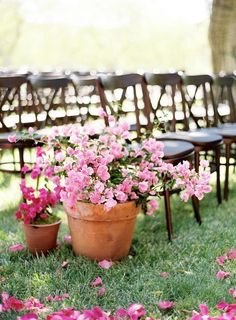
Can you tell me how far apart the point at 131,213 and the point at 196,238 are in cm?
62

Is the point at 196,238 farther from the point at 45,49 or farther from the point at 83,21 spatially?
the point at 45,49

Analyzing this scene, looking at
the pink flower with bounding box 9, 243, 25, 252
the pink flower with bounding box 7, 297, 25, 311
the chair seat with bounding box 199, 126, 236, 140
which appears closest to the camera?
the pink flower with bounding box 7, 297, 25, 311

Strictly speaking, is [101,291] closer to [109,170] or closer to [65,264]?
[65,264]

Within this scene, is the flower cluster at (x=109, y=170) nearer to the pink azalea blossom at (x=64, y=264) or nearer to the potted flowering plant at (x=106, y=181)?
the potted flowering plant at (x=106, y=181)

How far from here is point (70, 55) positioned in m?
18.2

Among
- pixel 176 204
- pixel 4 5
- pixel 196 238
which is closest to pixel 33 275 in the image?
pixel 196 238

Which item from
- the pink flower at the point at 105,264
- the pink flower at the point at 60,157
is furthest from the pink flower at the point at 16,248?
the pink flower at the point at 60,157

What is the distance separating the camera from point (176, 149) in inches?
127

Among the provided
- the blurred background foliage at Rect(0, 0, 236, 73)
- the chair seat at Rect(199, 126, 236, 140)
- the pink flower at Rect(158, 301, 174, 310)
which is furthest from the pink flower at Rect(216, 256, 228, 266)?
the blurred background foliage at Rect(0, 0, 236, 73)

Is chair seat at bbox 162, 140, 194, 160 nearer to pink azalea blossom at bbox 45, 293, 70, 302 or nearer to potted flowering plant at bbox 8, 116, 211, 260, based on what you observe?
potted flowering plant at bbox 8, 116, 211, 260

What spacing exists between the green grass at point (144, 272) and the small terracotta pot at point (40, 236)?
0.06 metres

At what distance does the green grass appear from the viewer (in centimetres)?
232

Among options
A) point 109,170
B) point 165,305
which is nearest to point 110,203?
point 109,170

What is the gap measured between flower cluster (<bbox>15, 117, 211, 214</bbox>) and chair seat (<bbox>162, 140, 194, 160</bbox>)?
0.87ft
